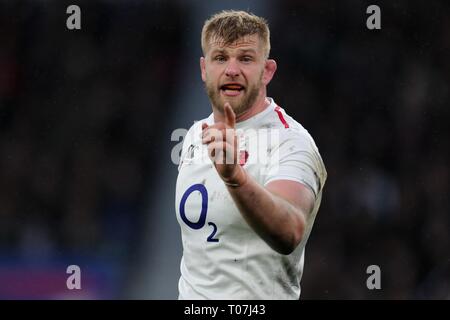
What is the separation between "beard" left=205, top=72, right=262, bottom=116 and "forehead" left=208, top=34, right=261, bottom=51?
15cm

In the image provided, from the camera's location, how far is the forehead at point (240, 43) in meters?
4.04

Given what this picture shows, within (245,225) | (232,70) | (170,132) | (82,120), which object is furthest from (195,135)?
(82,120)

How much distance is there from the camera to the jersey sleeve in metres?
3.81

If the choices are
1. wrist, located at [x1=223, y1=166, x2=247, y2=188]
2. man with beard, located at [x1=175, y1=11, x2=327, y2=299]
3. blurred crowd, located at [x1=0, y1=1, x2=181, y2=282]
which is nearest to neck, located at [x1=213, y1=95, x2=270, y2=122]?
man with beard, located at [x1=175, y1=11, x2=327, y2=299]

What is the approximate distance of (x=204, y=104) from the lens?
938 centimetres

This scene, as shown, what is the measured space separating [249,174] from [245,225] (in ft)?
0.72

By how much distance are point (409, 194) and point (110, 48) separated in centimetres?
333

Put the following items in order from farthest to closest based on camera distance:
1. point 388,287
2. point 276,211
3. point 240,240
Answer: point 388,287
point 240,240
point 276,211

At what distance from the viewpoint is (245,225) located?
3.93m

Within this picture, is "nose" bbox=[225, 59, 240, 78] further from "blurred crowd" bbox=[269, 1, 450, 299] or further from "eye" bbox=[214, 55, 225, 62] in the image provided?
"blurred crowd" bbox=[269, 1, 450, 299]

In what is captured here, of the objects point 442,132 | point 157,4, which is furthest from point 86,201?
point 442,132

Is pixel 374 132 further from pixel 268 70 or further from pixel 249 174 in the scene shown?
pixel 249 174

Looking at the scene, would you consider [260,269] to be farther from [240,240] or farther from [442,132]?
[442,132]

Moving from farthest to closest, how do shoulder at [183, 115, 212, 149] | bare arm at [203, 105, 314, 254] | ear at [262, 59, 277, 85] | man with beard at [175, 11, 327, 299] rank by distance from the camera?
shoulder at [183, 115, 212, 149]
ear at [262, 59, 277, 85]
man with beard at [175, 11, 327, 299]
bare arm at [203, 105, 314, 254]
